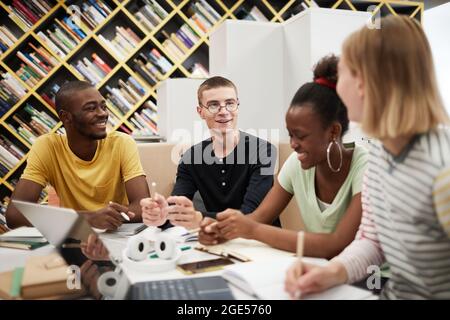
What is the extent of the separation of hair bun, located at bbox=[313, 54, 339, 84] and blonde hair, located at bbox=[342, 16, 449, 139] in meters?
0.40

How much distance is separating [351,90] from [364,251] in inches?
15.0

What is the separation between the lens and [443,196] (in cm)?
68

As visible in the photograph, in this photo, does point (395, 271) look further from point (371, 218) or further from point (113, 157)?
point (113, 157)

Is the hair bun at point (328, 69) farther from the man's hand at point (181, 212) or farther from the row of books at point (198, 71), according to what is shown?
the row of books at point (198, 71)

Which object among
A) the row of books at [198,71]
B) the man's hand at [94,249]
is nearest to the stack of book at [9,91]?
the row of books at [198,71]

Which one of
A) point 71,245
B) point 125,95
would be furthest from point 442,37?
point 71,245

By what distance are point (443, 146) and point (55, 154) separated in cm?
155

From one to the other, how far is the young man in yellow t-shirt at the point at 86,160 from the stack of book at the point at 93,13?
2000 millimetres

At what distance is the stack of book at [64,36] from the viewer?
353cm

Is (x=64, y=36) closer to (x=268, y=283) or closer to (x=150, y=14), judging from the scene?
(x=150, y=14)

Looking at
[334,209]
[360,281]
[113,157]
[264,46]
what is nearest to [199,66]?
[264,46]

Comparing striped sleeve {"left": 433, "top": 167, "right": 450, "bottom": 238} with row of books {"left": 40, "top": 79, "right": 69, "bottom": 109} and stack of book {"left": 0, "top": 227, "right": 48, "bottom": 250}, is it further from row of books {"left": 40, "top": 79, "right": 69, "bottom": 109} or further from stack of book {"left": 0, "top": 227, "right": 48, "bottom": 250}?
row of books {"left": 40, "top": 79, "right": 69, "bottom": 109}

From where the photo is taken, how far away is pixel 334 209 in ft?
3.87

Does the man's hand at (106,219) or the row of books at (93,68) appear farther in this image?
the row of books at (93,68)
